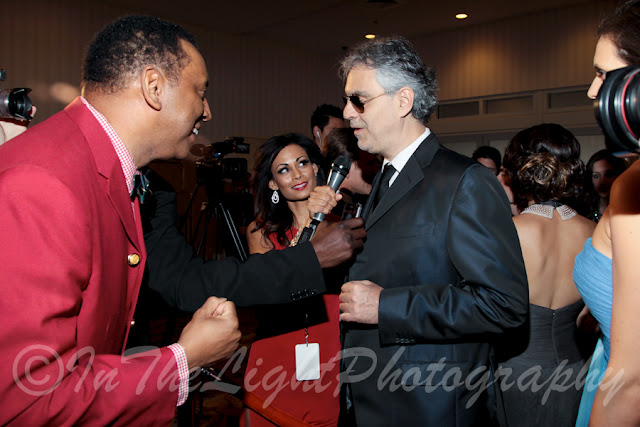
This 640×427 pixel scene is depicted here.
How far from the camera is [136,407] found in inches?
43.2

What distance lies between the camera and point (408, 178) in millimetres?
1739

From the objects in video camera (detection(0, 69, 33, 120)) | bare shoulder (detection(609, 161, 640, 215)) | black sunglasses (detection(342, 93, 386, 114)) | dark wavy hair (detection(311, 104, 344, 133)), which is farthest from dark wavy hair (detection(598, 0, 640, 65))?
dark wavy hair (detection(311, 104, 344, 133))

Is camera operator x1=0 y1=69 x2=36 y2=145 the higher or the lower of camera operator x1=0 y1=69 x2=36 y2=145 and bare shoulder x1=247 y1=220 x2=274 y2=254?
the higher

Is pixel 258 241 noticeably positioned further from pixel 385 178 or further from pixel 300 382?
pixel 385 178

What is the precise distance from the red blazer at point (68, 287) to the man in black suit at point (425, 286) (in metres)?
0.79

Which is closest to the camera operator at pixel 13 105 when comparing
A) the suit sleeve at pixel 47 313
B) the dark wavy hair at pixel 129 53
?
the dark wavy hair at pixel 129 53

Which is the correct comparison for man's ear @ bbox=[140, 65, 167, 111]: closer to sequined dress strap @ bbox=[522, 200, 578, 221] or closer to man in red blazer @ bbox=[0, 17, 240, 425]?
man in red blazer @ bbox=[0, 17, 240, 425]

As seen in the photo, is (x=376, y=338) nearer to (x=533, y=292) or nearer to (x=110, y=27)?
(x=533, y=292)

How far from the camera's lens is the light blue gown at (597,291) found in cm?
137

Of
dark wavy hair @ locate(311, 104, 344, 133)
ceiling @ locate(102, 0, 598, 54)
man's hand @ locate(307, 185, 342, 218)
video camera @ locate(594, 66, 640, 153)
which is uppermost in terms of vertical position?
ceiling @ locate(102, 0, 598, 54)

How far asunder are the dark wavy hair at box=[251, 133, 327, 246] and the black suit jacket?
1395 millimetres

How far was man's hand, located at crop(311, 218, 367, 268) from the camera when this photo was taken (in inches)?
70.0

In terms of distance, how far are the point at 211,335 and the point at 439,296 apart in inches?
30.3

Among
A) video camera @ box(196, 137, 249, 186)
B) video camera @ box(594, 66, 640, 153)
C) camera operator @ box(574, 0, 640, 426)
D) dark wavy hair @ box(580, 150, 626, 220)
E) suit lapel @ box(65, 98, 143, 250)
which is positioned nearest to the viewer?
video camera @ box(594, 66, 640, 153)
